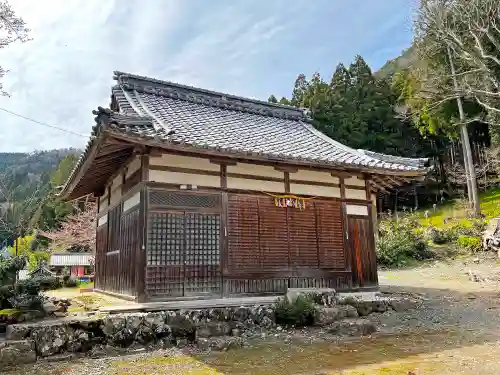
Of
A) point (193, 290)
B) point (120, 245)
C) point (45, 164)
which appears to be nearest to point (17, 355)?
point (193, 290)

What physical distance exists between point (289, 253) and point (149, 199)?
390 centimetres

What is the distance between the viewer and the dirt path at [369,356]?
18.9ft

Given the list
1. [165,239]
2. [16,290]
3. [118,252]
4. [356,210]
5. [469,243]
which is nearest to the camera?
[16,290]

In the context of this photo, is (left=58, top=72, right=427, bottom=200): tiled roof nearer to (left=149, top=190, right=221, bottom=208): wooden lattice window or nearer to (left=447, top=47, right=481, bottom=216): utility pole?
(left=149, top=190, right=221, bottom=208): wooden lattice window

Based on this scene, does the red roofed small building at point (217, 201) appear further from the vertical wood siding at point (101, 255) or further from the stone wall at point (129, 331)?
the stone wall at point (129, 331)

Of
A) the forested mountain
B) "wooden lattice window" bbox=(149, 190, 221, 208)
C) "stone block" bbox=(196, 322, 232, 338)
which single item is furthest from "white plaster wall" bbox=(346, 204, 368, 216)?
the forested mountain

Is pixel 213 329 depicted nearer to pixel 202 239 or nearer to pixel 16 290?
pixel 202 239

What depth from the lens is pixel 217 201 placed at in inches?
373

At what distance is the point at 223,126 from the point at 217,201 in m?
3.62

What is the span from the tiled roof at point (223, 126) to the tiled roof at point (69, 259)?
91.0 ft

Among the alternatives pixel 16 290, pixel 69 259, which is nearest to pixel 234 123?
pixel 16 290

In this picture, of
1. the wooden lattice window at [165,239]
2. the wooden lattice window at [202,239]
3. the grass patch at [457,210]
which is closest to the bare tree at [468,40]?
the grass patch at [457,210]

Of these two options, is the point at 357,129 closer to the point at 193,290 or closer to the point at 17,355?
the point at 193,290

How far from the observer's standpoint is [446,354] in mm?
6410
